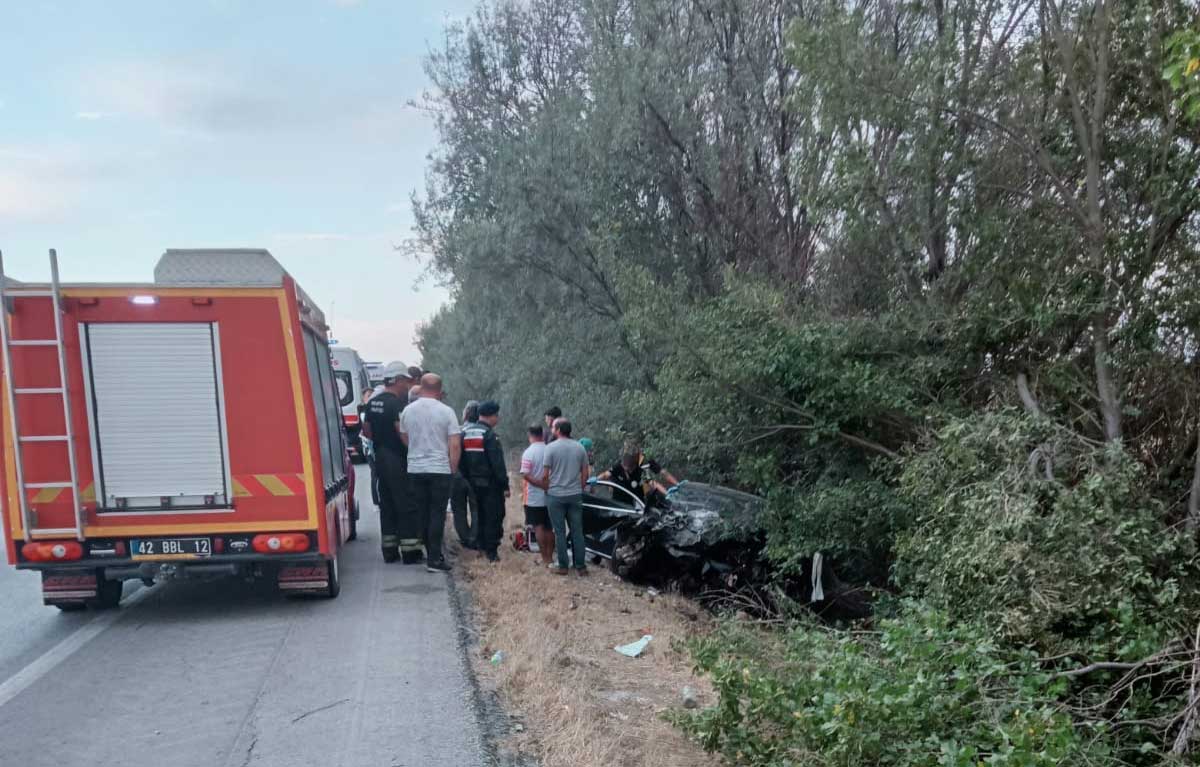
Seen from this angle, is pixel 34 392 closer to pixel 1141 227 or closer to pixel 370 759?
pixel 370 759

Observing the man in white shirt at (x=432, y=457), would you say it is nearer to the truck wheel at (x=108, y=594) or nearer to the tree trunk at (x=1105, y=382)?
the truck wheel at (x=108, y=594)

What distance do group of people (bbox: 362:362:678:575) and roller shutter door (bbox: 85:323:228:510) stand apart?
225cm

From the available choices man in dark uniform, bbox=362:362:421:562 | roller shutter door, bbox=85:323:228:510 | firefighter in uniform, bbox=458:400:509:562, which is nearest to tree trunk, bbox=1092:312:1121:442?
firefighter in uniform, bbox=458:400:509:562

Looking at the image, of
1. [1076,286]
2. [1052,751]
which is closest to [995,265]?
[1076,286]

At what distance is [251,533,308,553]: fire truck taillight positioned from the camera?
7418 mm

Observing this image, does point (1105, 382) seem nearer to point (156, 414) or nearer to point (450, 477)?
point (450, 477)

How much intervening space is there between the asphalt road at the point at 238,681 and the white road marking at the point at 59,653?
0.06ft

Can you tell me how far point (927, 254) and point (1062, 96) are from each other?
1.93 meters

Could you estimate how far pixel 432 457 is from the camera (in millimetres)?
9227

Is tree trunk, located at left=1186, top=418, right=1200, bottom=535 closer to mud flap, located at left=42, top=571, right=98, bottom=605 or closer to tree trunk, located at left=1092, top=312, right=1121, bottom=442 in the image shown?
tree trunk, located at left=1092, top=312, right=1121, bottom=442

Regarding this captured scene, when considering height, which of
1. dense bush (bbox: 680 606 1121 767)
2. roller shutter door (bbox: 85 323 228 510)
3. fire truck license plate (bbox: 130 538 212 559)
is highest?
roller shutter door (bbox: 85 323 228 510)

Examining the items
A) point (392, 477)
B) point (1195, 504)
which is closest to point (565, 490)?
point (392, 477)

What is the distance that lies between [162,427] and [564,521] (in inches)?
165

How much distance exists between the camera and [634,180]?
49.9 feet
